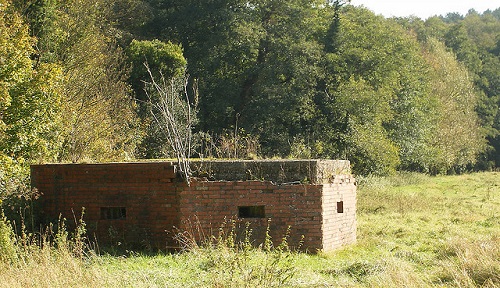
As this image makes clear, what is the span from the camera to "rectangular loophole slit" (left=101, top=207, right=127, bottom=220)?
41.0 ft

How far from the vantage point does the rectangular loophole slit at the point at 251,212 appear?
12.0m

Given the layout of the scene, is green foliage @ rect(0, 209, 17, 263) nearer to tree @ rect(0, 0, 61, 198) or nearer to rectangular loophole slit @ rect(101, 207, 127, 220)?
rectangular loophole slit @ rect(101, 207, 127, 220)

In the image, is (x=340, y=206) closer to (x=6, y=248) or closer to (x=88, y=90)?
(x=6, y=248)

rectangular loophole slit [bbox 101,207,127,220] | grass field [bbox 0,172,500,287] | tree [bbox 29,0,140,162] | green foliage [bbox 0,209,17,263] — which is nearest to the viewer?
grass field [bbox 0,172,500,287]

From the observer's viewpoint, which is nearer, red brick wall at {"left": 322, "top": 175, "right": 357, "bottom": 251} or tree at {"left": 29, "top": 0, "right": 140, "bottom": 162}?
red brick wall at {"left": 322, "top": 175, "right": 357, "bottom": 251}

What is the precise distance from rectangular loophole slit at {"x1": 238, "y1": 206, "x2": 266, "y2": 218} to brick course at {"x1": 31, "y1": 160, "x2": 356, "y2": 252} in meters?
0.05

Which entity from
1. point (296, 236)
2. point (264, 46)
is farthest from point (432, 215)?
point (264, 46)

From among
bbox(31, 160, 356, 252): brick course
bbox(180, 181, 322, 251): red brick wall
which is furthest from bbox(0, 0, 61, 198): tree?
bbox(180, 181, 322, 251): red brick wall

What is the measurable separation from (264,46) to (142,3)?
6.87 m

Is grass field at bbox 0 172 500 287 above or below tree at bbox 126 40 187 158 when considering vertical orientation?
below

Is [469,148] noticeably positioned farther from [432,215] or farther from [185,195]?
[185,195]

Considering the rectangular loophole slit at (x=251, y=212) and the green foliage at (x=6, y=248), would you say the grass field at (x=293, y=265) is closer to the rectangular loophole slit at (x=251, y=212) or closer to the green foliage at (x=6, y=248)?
the green foliage at (x=6, y=248)

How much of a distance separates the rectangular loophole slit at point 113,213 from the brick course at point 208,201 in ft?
0.19

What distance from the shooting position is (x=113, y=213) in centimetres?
1258
